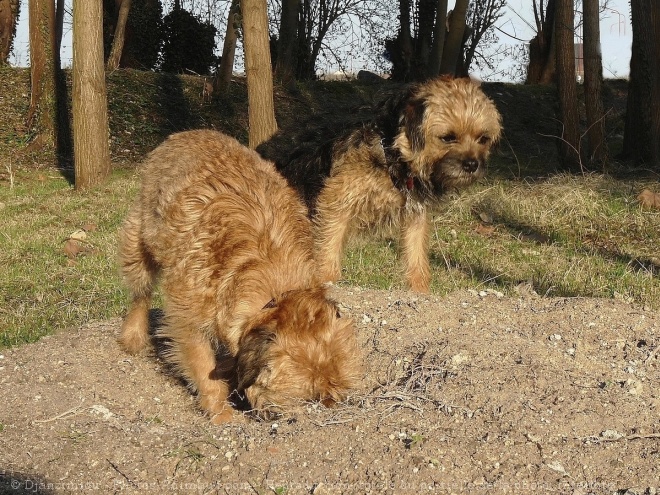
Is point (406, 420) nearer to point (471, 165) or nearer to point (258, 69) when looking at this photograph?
point (471, 165)

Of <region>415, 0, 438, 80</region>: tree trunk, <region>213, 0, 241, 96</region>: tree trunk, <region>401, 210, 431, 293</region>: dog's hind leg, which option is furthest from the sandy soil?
<region>415, 0, 438, 80</region>: tree trunk

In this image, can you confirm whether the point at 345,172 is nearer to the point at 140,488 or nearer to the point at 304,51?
the point at 140,488

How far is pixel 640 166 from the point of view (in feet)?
43.2

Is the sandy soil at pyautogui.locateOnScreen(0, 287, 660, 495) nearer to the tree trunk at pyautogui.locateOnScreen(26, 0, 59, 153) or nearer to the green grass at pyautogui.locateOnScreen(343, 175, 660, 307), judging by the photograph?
the green grass at pyautogui.locateOnScreen(343, 175, 660, 307)

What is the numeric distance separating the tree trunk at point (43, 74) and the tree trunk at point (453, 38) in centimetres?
894

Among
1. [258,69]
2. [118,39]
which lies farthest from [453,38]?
[258,69]

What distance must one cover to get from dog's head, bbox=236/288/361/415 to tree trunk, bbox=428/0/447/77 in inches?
632

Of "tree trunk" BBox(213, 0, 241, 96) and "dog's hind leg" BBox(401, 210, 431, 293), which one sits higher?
"tree trunk" BBox(213, 0, 241, 96)

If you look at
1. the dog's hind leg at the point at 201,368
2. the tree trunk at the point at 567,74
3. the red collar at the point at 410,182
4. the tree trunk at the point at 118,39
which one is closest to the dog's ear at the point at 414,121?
the red collar at the point at 410,182

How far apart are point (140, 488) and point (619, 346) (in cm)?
322

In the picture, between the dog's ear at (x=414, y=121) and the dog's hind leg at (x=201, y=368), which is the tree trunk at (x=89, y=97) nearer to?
the dog's ear at (x=414, y=121)

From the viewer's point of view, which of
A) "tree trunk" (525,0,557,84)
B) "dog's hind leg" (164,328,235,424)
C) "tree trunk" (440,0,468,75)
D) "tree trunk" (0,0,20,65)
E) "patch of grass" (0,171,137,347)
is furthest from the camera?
"tree trunk" (525,0,557,84)

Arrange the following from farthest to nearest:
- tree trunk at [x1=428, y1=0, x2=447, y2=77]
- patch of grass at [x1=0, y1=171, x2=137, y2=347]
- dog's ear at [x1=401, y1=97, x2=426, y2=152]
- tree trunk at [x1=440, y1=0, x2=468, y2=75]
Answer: tree trunk at [x1=428, y1=0, x2=447, y2=77] → tree trunk at [x1=440, y1=0, x2=468, y2=75] → patch of grass at [x1=0, y1=171, x2=137, y2=347] → dog's ear at [x1=401, y1=97, x2=426, y2=152]

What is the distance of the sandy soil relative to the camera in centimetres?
365
